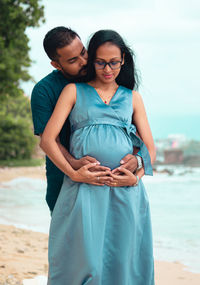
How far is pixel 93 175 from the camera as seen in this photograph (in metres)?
2.11

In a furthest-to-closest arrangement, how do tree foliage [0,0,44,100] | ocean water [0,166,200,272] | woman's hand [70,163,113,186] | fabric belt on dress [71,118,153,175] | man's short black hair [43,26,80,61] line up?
tree foliage [0,0,44,100] → ocean water [0,166,200,272] → man's short black hair [43,26,80,61] → fabric belt on dress [71,118,153,175] → woman's hand [70,163,113,186]

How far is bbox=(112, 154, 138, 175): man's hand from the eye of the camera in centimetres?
217

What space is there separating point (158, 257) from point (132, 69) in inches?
178

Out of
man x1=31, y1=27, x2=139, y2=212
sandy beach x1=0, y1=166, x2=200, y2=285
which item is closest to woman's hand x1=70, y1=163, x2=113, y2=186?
man x1=31, y1=27, x2=139, y2=212

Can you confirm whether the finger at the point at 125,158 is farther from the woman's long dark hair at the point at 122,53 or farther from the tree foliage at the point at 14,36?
the tree foliage at the point at 14,36

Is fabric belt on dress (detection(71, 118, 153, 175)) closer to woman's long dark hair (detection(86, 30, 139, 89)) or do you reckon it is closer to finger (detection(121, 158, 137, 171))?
finger (detection(121, 158, 137, 171))

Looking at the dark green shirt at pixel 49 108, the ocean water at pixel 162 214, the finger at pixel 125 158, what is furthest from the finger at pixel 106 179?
the ocean water at pixel 162 214

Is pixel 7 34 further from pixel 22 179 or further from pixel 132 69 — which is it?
pixel 132 69

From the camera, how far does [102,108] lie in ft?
7.28

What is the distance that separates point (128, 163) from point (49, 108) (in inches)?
23.0

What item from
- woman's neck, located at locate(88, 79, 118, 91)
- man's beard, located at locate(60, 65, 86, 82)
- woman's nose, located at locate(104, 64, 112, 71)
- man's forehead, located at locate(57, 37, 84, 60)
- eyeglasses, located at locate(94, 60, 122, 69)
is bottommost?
woman's neck, located at locate(88, 79, 118, 91)

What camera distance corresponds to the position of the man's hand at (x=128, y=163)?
7.11ft

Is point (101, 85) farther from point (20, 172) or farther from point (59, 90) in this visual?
point (20, 172)

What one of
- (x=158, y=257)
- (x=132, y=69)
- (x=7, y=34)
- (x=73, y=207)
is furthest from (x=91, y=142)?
(x=7, y=34)
